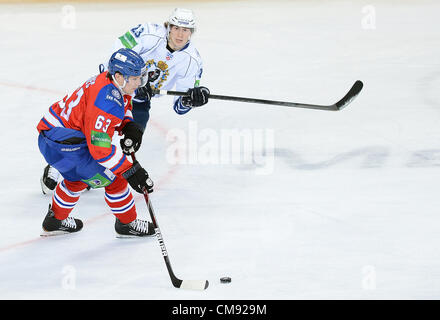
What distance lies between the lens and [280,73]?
751cm

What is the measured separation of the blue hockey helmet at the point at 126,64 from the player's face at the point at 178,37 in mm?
1002

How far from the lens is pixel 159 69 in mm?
5109

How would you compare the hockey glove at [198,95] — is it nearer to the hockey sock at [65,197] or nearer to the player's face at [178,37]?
the player's face at [178,37]

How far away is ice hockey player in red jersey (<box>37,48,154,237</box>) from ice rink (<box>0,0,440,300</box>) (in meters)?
0.14

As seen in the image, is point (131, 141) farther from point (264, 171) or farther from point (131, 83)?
point (264, 171)

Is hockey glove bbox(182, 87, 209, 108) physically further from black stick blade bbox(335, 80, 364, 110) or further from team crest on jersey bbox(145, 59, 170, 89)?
black stick blade bbox(335, 80, 364, 110)

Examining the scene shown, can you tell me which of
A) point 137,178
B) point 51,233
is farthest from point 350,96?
point 51,233

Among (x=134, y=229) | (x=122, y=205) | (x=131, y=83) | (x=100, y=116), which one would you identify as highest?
(x=131, y=83)

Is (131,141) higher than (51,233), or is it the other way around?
(131,141)

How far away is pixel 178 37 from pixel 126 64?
43.2 inches
